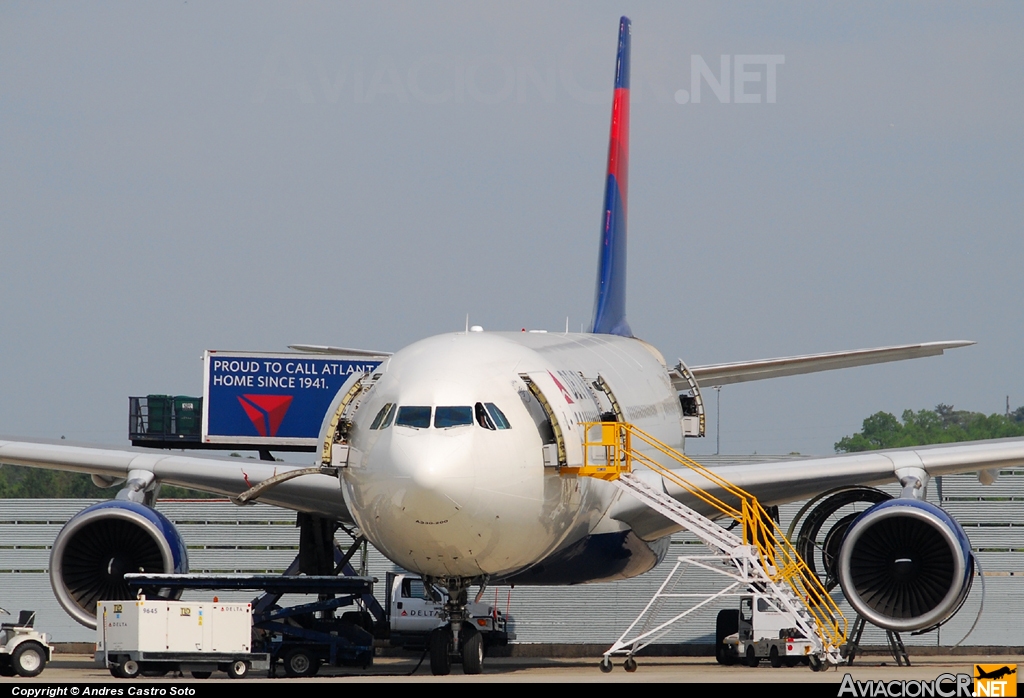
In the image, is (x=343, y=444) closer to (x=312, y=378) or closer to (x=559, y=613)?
(x=559, y=613)

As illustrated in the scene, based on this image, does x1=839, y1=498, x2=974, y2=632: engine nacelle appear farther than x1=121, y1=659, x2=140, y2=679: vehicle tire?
Yes

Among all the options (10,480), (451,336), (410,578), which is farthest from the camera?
(10,480)

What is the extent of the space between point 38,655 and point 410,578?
10174 millimetres

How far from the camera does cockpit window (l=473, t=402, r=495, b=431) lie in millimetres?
15789

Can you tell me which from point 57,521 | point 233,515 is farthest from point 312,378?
point 57,521

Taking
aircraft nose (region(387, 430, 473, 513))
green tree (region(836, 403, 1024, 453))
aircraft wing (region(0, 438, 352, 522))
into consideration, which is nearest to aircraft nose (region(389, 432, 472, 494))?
aircraft nose (region(387, 430, 473, 513))

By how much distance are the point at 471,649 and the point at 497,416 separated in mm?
2954

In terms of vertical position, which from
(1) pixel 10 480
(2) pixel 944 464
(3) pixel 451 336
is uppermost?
(3) pixel 451 336

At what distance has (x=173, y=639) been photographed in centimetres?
1789

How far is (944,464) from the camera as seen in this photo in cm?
1991

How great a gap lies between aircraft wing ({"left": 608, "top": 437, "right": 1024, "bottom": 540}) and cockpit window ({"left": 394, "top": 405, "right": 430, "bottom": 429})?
190 inches

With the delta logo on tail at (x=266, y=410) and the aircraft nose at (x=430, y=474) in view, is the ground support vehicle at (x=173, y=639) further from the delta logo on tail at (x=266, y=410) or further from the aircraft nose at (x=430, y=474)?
the delta logo on tail at (x=266, y=410)

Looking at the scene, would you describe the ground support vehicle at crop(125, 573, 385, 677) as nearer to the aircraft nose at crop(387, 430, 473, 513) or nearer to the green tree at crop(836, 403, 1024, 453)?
the aircraft nose at crop(387, 430, 473, 513)

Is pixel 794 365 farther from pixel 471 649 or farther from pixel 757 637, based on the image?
pixel 471 649
